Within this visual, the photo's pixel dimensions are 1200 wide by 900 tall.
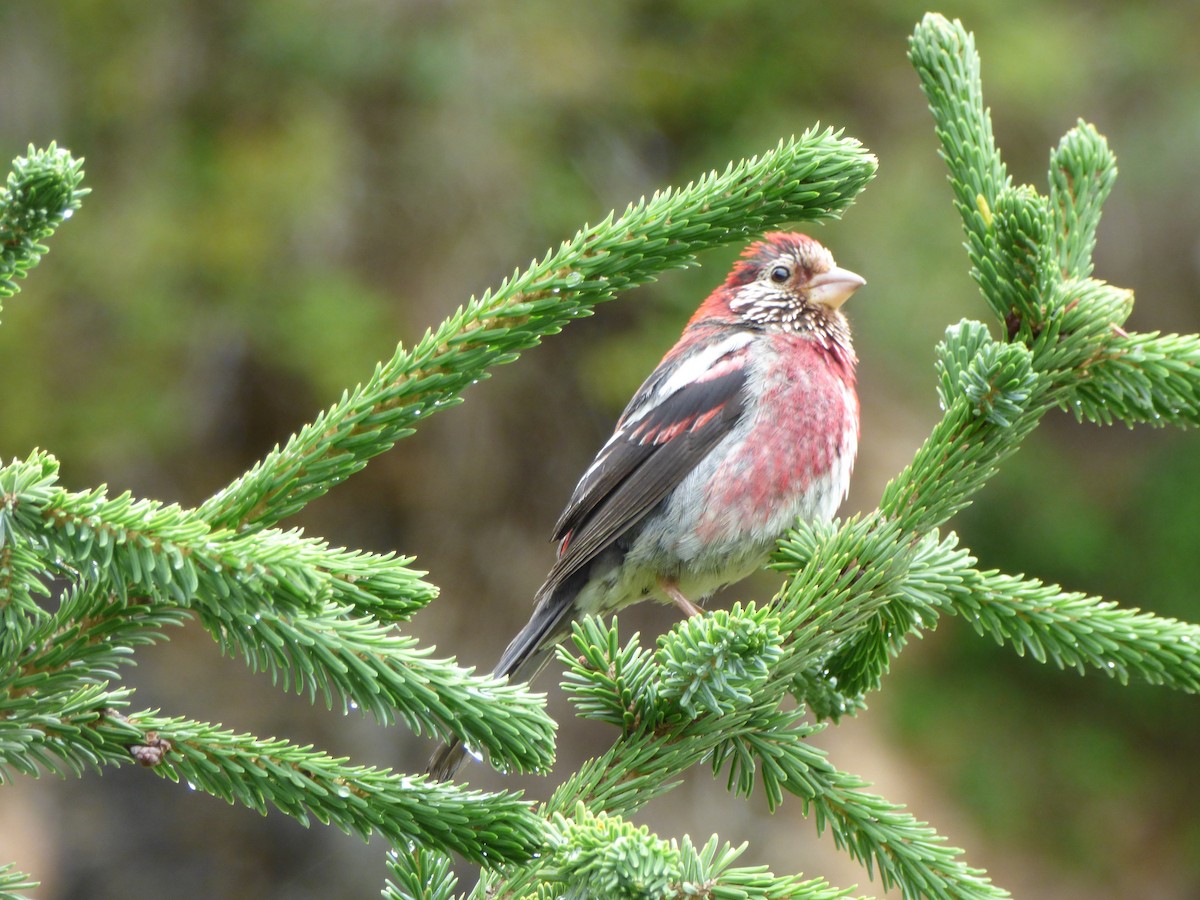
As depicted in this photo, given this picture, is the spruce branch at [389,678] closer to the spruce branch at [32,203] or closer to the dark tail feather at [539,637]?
the spruce branch at [32,203]

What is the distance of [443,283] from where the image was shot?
20.8 ft

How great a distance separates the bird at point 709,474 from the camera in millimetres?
3381

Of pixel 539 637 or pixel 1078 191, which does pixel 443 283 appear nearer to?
pixel 539 637

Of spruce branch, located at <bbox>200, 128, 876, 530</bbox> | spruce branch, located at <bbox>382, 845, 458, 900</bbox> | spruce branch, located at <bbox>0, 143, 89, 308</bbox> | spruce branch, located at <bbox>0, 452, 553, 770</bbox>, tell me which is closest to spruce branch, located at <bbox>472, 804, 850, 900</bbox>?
spruce branch, located at <bbox>382, 845, 458, 900</bbox>

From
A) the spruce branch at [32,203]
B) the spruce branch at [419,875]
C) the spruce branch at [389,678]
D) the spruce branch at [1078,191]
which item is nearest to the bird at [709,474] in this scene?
the spruce branch at [1078,191]

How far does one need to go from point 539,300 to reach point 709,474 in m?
1.76

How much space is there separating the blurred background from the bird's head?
1.99 metres

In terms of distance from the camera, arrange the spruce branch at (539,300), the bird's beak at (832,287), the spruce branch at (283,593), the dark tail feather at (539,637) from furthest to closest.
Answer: the bird's beak at (832,287) → the dark tail feather at (539,637) → the spruce branch at (539,300) → the spruce branch at (283,593)

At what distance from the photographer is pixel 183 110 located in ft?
20.8

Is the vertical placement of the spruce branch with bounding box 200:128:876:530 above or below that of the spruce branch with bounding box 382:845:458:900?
above

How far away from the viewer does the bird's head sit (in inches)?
151

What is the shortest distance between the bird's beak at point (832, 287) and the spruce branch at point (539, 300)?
6.21 feet

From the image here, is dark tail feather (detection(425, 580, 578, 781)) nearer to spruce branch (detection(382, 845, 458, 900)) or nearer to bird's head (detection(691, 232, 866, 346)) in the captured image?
bird's head (detection(691, 232, 866, 346))

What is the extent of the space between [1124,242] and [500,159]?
14.6ft
